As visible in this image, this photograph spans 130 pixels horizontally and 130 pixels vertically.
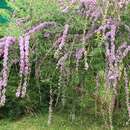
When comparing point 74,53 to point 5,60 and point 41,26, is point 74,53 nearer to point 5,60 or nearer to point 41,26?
point 41,26

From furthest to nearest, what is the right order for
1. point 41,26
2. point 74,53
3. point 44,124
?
point 44,124, point 41,26, point 74,53

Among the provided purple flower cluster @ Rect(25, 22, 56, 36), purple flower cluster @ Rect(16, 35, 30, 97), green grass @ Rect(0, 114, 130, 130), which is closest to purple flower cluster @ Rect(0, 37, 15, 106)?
purple flower cluster @ Rect(16, 35, 30, 97)

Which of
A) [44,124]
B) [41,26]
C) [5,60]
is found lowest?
[44,124]

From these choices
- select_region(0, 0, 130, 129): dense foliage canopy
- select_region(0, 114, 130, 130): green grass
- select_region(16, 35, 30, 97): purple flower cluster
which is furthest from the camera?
select_region(0, 114, 130, 130): green grass

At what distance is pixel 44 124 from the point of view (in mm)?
5109

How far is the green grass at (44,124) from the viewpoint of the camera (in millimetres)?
5004

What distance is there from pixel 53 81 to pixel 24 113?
709 millimetres

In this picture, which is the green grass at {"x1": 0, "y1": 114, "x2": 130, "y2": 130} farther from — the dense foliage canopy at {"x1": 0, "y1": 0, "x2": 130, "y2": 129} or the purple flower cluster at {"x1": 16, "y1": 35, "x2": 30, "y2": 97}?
the purple flower cluster at {"x1": 16, "y1": 35, "x2": 30, "y2": 97}

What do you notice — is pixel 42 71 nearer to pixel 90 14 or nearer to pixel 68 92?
pixel 68 92

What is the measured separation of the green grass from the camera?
16.4 feet

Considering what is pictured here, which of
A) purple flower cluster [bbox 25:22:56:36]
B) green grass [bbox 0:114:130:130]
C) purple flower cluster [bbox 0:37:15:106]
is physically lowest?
green grass [bbox 0:114:130:130]

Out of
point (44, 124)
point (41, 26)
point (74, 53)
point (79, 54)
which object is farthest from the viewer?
point (44, 124)

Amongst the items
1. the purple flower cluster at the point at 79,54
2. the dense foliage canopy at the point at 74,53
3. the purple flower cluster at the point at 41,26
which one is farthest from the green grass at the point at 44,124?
the purple flower cluster at the point at 41,26

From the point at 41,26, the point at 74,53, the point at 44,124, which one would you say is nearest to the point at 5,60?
the point at 41,26
